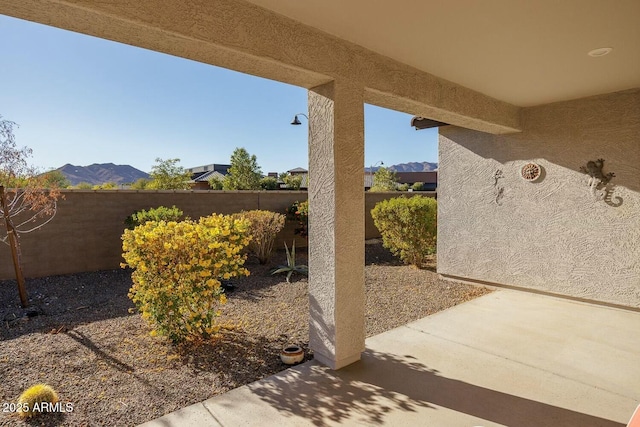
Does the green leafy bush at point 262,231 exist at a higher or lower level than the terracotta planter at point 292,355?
higher

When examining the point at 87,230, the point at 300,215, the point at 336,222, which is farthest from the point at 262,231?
the point at 336,222

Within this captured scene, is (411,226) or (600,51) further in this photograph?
(411,226)

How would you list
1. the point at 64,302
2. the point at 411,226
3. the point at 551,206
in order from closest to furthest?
the point at 551,206, the point at 64,302, the point at 411,226

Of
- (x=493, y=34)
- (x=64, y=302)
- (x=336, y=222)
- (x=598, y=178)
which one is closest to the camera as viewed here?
(x=493, y=34)

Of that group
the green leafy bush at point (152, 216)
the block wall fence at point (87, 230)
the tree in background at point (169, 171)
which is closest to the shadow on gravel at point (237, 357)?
the green leafy bush at point (152, 216)

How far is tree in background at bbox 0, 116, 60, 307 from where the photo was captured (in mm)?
6329

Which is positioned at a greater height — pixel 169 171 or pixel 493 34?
pixel 169 171

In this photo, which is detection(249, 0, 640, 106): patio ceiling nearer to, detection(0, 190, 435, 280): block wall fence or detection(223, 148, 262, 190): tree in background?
detection(0, 190, 435, 280): block wall fence

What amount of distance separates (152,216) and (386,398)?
7217 millimetres

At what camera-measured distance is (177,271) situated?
3.96 m

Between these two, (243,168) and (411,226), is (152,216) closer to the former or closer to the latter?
(411,226)

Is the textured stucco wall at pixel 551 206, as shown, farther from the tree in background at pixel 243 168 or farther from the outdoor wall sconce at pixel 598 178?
the tree in background at pixel 243 168

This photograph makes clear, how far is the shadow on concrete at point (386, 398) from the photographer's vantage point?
2.93 meters

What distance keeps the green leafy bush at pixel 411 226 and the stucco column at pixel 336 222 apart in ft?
16.8
